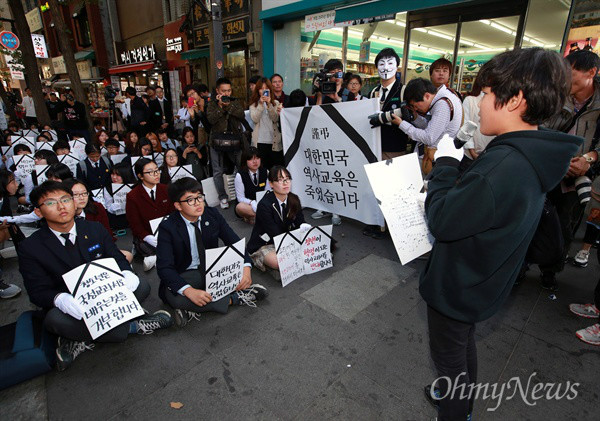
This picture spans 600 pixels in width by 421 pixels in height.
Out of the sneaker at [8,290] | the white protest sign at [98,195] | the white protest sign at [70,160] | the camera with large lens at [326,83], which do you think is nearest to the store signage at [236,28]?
the camera with large lens at [326,83]

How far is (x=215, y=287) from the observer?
2.65m

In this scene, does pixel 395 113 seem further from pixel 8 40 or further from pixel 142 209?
pixel 8 40

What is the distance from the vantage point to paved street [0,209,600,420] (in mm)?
1951

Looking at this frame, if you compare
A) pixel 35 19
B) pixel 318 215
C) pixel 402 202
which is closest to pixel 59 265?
pixel 402 202

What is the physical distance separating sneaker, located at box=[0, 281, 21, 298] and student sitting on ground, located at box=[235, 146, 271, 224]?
2.56 m

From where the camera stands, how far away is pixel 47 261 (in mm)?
2297

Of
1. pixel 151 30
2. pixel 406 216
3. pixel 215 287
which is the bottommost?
pixel 215 287

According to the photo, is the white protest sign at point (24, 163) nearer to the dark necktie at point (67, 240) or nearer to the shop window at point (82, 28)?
the dark necktie at point (67, 240)

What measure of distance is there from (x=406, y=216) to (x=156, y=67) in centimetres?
1539

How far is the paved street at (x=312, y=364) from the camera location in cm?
195

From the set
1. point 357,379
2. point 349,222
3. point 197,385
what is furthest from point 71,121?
point 357,379

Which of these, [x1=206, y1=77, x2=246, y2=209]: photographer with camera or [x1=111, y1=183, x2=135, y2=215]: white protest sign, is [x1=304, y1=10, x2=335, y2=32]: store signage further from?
[x1=111, y1=183, x2=135, y2=215]: white protest sign

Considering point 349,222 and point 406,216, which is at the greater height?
point 406,216

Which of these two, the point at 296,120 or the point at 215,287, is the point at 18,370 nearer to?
the point at 215,287
